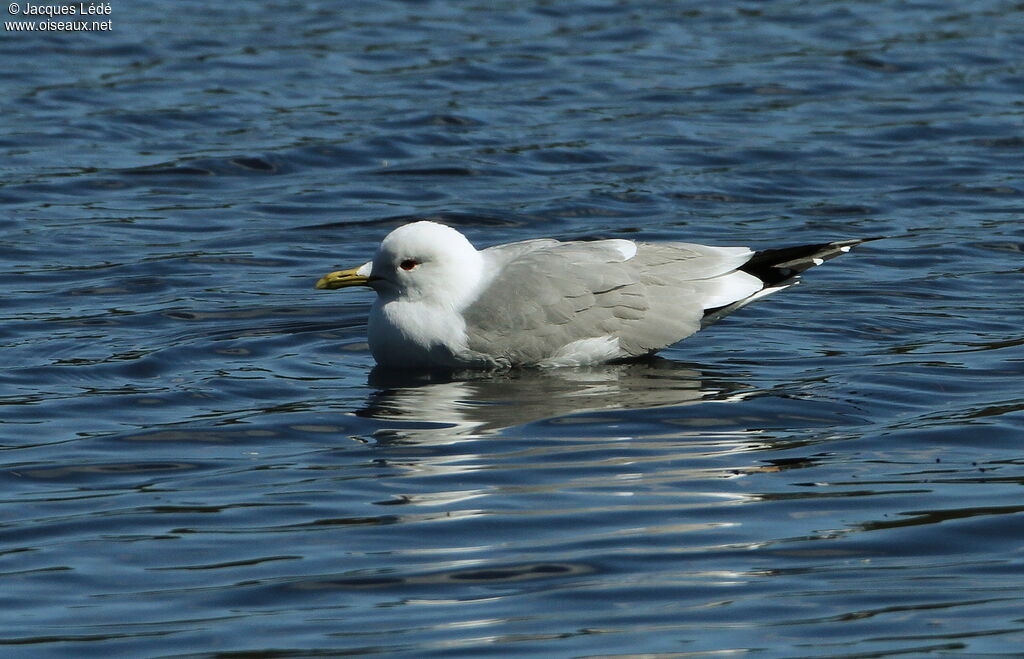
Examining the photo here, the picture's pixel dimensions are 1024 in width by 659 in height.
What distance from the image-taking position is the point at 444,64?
18016 millimetres

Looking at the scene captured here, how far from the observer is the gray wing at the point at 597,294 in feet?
29.7

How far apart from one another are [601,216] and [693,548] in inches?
278

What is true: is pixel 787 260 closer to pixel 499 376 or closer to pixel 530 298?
pixel 530 298

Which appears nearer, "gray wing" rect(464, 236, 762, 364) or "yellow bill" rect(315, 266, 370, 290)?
"gray wing" rect(464, 236, 762, 364)

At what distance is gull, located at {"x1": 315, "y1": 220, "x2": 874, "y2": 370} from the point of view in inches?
356

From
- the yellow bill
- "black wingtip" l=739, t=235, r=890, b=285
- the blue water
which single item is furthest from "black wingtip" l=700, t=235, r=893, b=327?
the yellow bill

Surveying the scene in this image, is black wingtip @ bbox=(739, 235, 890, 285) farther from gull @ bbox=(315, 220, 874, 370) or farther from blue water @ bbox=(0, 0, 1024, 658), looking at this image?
blue water @ bbox=(0, 0, 1024, 658)

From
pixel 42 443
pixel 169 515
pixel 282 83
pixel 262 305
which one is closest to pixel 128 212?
pixel 262 305

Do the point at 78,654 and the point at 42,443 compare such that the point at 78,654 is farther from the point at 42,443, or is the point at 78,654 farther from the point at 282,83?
the point at 282,83

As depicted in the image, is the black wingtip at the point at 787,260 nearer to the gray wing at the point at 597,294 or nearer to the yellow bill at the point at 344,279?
the gray wing at the point at 597,294

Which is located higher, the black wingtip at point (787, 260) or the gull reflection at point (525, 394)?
the black wingtip at point (787, 260)

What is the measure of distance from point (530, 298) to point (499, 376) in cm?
46

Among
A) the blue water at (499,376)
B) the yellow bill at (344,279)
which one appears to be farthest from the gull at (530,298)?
the blue water at (499,376)

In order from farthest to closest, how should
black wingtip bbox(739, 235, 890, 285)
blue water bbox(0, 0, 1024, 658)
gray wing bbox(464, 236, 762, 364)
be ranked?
1. black wingtip bbox(739, 235, 890, 285)
2. gray wing bbox(464, 236, 762, 364)
3. blue water bbox(0, 0, 1024, 658)
